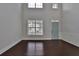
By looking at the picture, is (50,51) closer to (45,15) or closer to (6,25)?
(6,25)

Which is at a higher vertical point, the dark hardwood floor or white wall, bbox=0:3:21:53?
white wall, bbox=0:3:21:53

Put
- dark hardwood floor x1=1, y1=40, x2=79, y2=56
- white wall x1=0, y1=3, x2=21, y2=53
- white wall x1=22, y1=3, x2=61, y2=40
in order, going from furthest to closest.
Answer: white wall x1=22, y1=3, x2=61, y2=40
dark hardwood floor x1=1, y1=40, x2=79, y2=56
white wall x1=0, y1=3, x2=21, y2=53

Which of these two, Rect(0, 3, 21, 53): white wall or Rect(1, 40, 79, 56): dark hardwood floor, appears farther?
Rect(1, 40, 79, 56): dark hardwood floor

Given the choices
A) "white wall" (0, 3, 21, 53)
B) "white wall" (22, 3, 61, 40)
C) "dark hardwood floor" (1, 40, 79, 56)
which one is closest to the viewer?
"white wall" (0, 3, 21, 53)

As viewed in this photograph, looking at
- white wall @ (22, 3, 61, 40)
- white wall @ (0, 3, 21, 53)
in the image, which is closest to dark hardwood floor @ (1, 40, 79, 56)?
white wall @ (0, 3, 21, 53)

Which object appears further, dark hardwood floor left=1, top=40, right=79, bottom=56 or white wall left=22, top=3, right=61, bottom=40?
white wall left=22, top=3, right=61, bottom=40

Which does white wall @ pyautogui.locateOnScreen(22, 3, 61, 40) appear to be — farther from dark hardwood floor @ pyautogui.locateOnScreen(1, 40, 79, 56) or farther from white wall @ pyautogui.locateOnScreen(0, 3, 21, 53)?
white wall @ pyautogui.locateOnScreen(0, 3, 21, 53)

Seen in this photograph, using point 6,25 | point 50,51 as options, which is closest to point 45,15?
point 50,51

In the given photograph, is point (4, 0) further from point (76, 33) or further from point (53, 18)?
point (53, 18)

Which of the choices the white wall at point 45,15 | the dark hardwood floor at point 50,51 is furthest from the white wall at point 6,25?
the white wall at point 45,15

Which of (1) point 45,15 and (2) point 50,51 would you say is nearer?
(2) point 50,51

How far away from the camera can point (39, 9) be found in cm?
820

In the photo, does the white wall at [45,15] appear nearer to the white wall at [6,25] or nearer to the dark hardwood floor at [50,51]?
the dark hardwood floor at [50,51]

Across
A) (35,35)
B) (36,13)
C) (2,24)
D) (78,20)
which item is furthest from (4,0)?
(36,13)
